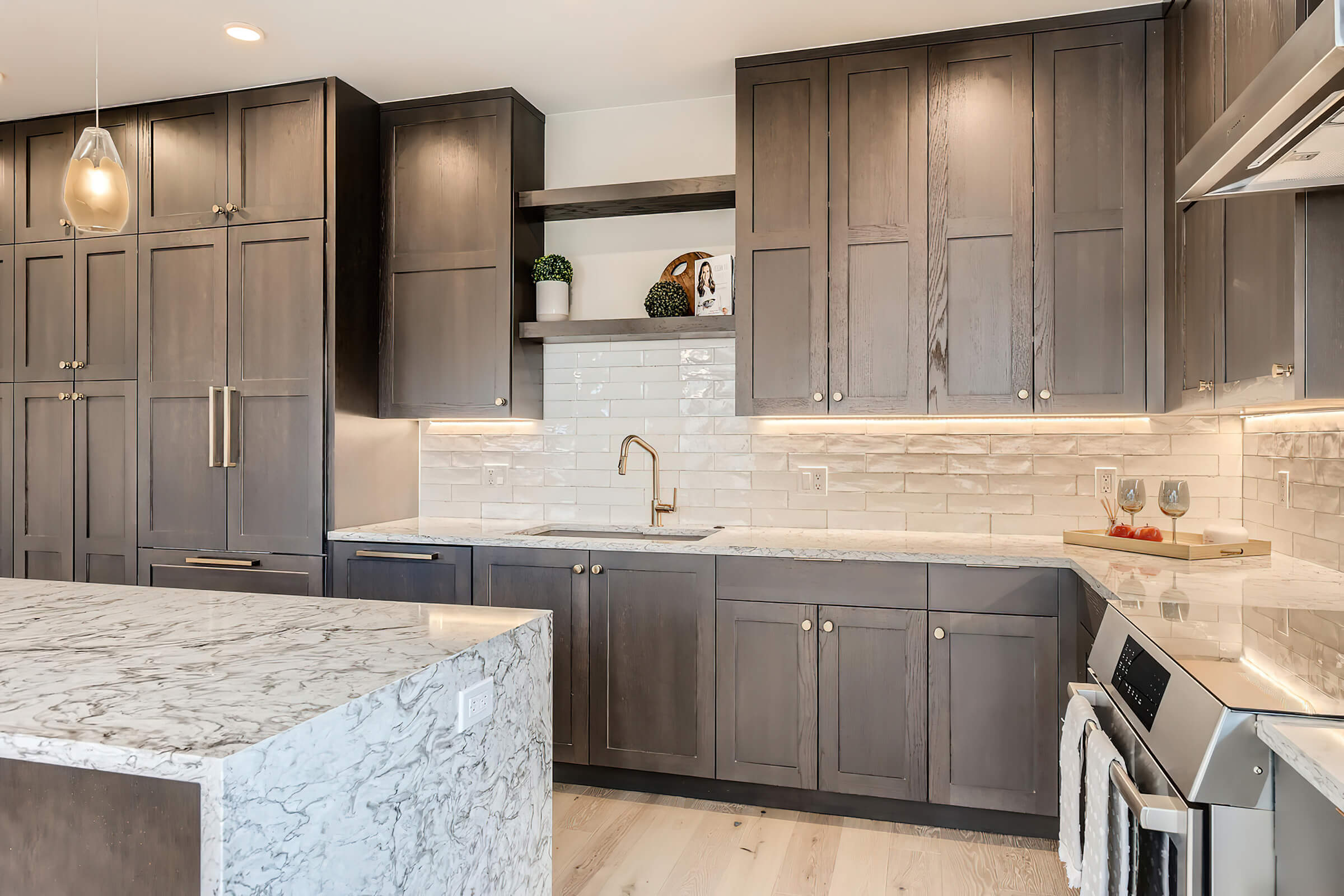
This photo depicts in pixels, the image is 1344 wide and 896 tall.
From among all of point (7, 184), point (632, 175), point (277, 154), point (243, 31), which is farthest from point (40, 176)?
point (632, 175)

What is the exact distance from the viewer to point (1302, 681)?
44.7 inches

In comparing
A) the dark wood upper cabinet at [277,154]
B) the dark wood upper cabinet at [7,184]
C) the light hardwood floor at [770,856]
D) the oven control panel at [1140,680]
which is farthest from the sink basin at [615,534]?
the dark wood upper cabinet at [7,184]

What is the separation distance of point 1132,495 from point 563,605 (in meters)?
1.87

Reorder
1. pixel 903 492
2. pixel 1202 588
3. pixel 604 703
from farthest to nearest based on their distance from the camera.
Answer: pixel 903 492
pixel 604 703
pixel 1202 588

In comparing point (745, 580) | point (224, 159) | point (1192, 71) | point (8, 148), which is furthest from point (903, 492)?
point (8, 148)

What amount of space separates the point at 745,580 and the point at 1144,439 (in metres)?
1.51

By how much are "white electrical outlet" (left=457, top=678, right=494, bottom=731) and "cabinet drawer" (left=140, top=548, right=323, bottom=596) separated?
194 cm

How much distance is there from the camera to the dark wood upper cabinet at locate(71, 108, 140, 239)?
10.9 ft

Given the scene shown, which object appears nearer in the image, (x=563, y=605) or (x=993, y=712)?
(x=993, y=712)

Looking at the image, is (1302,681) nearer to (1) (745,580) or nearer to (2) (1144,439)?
(1) (745,580)

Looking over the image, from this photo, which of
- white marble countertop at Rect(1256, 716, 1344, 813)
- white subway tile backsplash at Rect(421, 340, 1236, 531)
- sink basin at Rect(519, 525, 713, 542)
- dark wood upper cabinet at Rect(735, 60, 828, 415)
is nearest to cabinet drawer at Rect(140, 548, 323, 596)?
white subway tile backsplash at Rect(421, 340, 1236, 531)

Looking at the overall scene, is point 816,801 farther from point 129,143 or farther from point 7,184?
point 7,184

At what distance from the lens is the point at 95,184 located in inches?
72.0

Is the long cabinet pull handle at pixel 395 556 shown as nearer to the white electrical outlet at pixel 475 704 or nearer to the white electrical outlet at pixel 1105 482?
the white electrical outlet at pixel 475 704
